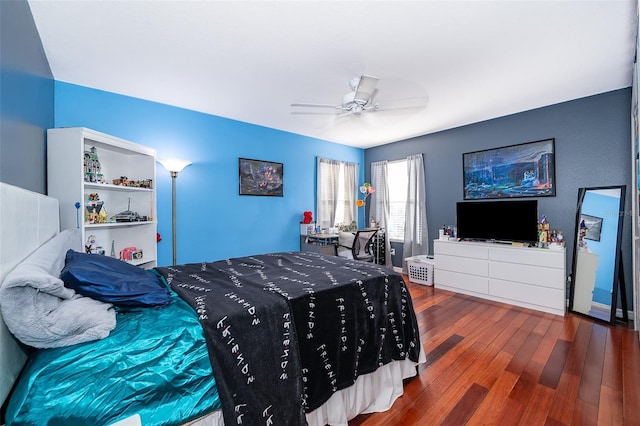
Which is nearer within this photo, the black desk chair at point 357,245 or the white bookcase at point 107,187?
the white bookcase at point 107,187

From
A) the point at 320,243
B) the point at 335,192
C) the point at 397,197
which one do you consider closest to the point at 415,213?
the point at 397,197

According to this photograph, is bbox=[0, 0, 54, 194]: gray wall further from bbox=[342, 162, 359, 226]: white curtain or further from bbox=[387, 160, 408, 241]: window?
bbox=[387, 160, 408, 241]: window

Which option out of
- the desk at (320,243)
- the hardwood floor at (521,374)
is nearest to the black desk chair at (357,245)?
the desk at (320,243)

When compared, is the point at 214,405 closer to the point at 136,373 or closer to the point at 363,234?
the point at 136,373

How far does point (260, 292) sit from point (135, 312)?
628 mm

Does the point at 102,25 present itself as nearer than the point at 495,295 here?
Yes

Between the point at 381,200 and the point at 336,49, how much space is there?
362 cm

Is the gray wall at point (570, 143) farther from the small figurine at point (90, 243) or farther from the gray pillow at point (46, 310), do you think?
the small figurine at point (90, 243)

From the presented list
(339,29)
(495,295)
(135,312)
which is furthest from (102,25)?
(495,295)

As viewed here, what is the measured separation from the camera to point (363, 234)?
4375 mm

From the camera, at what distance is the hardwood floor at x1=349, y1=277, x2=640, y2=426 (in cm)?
168

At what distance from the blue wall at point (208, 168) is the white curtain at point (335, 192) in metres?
0.26

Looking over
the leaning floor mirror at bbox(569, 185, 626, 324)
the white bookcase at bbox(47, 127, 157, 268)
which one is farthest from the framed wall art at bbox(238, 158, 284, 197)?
the leaning floor mirror at bbox(569, 185, 626, 324)

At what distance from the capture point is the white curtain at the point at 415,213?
15.9 ft
